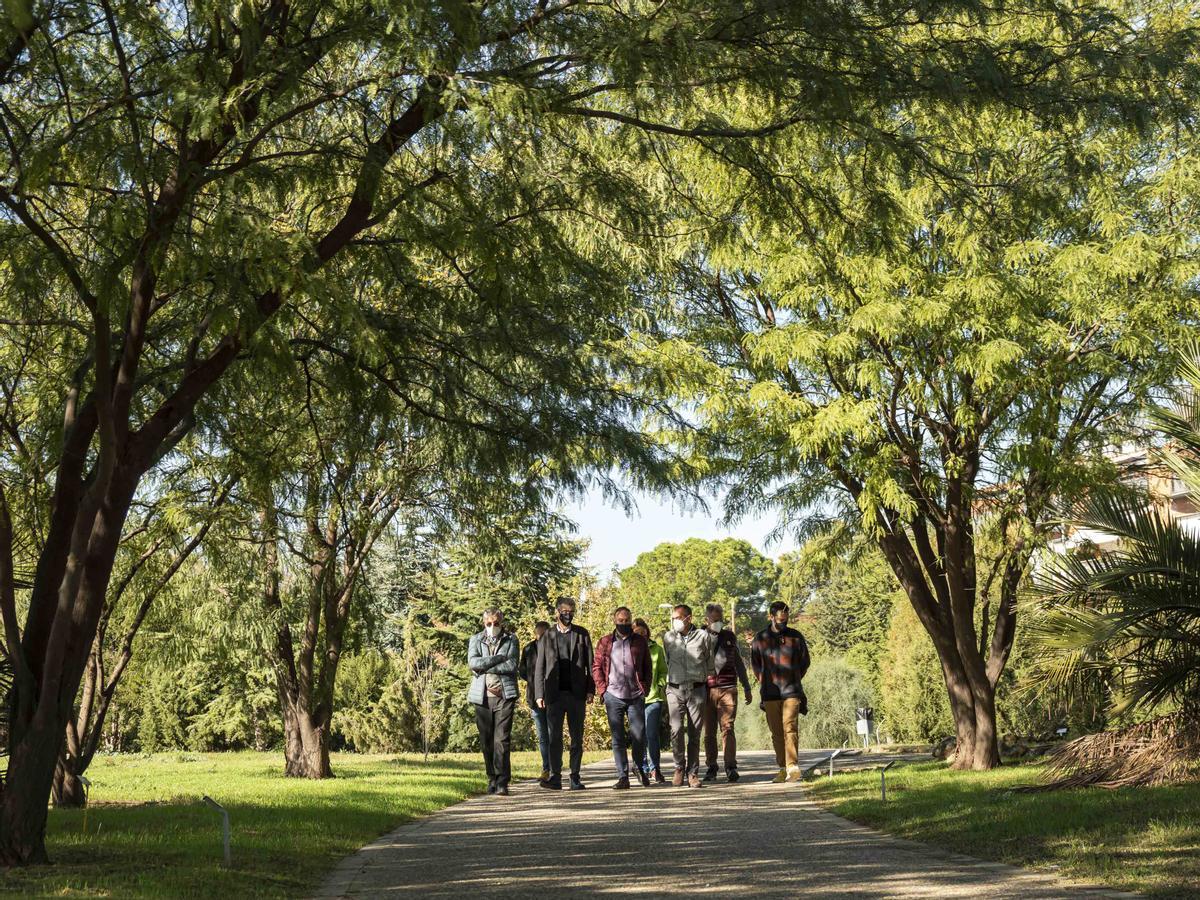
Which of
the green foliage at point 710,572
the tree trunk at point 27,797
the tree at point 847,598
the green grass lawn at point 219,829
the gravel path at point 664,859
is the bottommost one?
the gravel path at point 664,859

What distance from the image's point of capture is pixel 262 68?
718 cm

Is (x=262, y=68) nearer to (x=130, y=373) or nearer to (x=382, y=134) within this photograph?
(x=382, y=134)

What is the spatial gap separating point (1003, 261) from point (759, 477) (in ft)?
13.8

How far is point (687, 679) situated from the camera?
1477cm

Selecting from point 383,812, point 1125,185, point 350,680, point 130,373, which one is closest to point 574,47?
point 130,373

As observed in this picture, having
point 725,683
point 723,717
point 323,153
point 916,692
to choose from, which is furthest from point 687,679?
point 916,692

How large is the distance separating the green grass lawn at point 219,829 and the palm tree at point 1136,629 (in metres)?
6.00

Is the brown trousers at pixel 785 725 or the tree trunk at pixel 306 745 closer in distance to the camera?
the brown trousers at pixel 785 725

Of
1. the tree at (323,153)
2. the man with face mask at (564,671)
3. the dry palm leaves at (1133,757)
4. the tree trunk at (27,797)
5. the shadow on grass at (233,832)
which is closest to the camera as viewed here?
Result: the tree at (323,153)

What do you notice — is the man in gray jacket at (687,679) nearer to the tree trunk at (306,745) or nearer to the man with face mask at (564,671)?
the man with face mask at (564,671)

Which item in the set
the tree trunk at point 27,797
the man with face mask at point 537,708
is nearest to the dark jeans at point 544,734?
the man with face mask at point 537,708

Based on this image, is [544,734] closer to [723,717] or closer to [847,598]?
[723,717]

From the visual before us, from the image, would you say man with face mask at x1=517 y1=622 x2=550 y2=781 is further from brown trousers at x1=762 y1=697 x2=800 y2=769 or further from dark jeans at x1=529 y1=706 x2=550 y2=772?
brown trousers at x1=762 y1=697 x2=800 y2=769

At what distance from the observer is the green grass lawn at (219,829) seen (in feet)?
24.6
